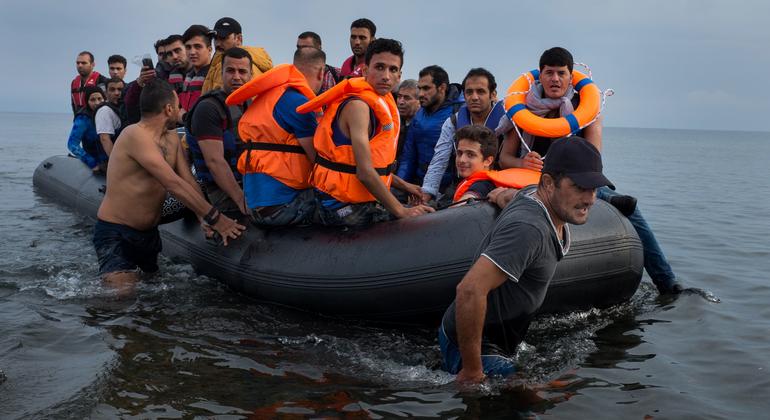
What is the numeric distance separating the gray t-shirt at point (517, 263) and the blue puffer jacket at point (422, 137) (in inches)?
142

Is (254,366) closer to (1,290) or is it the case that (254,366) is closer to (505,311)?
(505,311)

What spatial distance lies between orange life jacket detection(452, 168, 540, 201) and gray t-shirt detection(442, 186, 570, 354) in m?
1.50

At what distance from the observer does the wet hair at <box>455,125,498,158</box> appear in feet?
18.9

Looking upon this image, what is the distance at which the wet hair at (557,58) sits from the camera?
19.3ft

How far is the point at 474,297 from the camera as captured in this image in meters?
3.41

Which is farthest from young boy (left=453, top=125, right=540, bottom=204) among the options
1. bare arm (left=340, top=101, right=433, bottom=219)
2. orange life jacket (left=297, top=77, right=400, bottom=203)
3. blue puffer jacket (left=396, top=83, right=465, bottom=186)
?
blue puffer jacket (left=396, top=83, right=465, bottom=186)

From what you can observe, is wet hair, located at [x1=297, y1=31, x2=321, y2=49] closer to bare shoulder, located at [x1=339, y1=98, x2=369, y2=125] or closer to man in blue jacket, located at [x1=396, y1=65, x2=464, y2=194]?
man in blue jacket, located at [x1=396, y1=65, x2=464, y2=194]

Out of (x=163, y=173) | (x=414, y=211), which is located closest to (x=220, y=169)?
(x=163, y=173)

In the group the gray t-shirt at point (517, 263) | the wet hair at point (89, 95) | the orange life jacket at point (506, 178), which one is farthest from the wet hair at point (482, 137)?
the wet hair at point (89, 95)

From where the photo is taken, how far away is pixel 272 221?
593 cm

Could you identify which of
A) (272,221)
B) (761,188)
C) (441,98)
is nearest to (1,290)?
(272,221)

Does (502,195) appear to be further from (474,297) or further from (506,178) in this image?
(474,297)

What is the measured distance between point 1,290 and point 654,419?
563 centimetres

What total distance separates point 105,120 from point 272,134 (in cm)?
510
